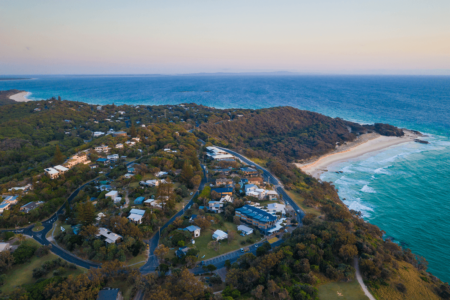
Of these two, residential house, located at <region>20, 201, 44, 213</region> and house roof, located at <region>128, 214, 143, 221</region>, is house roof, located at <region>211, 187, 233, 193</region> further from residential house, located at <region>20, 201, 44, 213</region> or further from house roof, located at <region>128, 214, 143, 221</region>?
residential house, located at <region>20, 201, 44, 213</region>

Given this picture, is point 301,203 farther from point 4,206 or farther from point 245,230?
point 4,206

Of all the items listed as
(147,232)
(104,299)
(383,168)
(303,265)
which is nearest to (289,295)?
(303,265)

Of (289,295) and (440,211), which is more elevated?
(289,295)

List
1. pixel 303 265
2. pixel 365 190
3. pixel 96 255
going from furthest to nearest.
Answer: pixel 365 190 < pixel 96 255 < pixel 303 265

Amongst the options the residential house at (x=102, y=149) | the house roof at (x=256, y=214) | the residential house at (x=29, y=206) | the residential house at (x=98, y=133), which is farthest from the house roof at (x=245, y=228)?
the residential house at (x=98, y=133)

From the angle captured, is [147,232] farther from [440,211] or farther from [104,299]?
[440,211]

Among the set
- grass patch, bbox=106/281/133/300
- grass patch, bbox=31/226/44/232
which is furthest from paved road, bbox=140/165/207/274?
grass patch, bbox=31/226/44/232

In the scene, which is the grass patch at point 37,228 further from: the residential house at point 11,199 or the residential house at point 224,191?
the residential house at point 224,191
